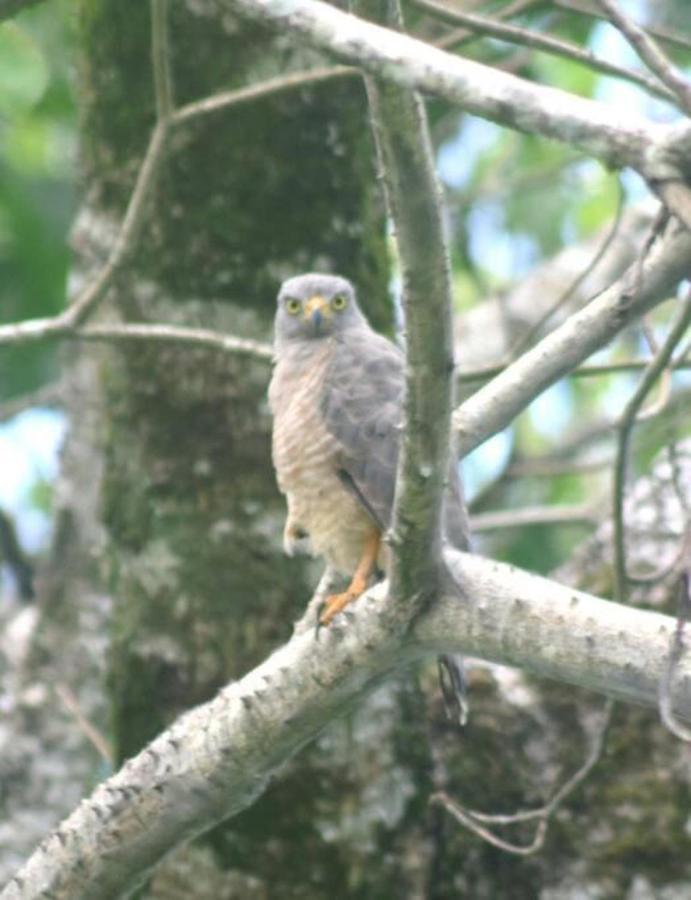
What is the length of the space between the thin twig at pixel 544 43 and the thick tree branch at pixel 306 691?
4.24 ft

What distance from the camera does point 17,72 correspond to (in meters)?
4.90

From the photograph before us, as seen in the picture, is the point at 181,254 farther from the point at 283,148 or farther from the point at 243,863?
the point at 243,863

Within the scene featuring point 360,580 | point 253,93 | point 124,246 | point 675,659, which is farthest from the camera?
point 253,93

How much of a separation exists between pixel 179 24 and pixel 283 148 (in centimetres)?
50

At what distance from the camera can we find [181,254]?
17.3 ft

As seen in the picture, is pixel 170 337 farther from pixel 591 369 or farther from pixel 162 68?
pixel 591 369

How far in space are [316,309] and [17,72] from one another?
1.07 metres

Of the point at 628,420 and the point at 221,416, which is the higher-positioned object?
the point at 628,420

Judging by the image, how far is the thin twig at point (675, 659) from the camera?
2.62m

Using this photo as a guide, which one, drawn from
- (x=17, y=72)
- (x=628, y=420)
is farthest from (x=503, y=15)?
(x=628, y=420)

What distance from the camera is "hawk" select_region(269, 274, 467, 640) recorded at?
4.32m

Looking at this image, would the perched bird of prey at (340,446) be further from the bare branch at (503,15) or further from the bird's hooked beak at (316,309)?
the bare branch at (503,15)

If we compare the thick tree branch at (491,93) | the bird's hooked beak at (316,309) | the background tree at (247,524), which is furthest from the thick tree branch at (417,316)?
the bird's hooked beak at (316,309)

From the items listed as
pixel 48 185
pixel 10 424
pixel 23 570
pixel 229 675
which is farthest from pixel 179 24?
pixel 10 424
